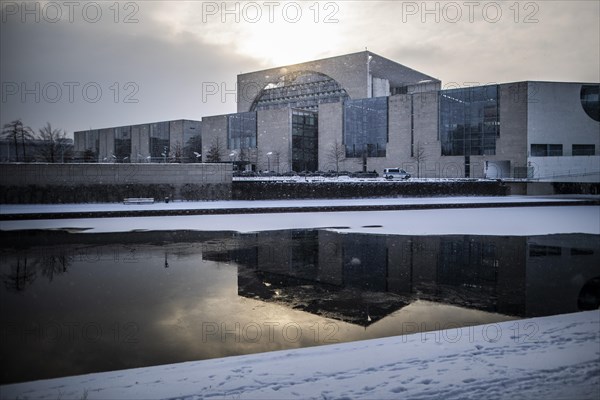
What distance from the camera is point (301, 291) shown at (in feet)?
29.0

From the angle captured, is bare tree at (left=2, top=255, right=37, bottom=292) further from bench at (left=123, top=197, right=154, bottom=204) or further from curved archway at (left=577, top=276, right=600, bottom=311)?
bench at (left=123, top=197, right=154, bottom=204)

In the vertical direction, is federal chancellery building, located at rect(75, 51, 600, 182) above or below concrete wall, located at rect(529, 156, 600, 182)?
above

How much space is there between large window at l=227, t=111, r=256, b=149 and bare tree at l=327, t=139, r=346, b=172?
1679 cm

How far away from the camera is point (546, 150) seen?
58.3 m

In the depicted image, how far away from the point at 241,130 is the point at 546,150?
5097 cm

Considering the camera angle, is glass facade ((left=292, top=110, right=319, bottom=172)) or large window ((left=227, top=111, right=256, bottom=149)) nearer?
glass facade ((left=292, top=110, right=319, bottom=172))

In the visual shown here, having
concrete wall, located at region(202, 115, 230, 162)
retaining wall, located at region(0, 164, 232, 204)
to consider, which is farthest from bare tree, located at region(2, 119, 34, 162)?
concrete wall, located at region(202, 115, 230, 162)

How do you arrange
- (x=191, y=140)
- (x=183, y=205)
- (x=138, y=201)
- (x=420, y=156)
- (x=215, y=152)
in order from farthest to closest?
(x=191, y=140), (x=215, y=152), (x=420, y=156), (x=138, y=201), (x=183, y=205)

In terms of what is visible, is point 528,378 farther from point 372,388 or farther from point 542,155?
point 542,155

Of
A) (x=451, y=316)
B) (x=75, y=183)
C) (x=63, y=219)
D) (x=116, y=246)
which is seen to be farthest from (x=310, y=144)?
(x=451, y=316)

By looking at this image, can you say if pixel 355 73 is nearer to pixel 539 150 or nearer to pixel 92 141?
pixel 539 150

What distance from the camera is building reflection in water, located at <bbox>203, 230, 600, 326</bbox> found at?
26.1 ft

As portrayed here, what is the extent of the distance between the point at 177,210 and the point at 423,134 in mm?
49998

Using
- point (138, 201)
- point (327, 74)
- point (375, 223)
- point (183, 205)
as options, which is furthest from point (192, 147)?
point (375, 223)
